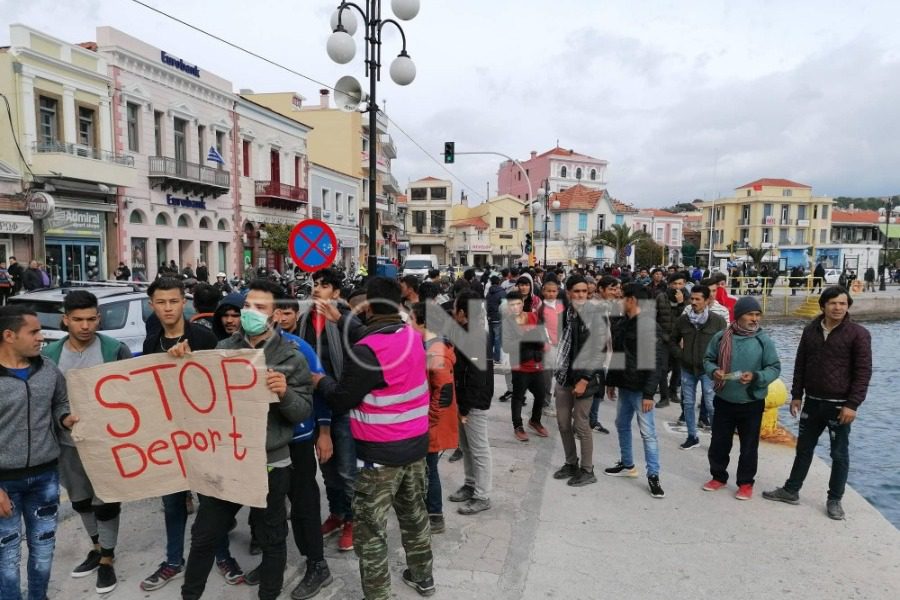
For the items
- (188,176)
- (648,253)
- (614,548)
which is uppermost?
(188,176)

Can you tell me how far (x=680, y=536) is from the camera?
4.45m

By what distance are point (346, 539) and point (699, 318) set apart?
4.83m

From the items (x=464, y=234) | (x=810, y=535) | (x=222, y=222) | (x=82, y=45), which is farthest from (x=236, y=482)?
(x=464, y=234)

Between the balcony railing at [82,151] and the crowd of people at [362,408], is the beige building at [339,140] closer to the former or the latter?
the balcony railing at [82,151]

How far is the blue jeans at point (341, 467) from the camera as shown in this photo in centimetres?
414

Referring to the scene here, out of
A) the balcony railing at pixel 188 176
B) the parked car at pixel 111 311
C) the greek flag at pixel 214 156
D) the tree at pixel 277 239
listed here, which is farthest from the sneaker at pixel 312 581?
the tree at pixel 277 239

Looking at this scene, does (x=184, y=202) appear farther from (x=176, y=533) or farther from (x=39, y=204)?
(x=176, y=533)

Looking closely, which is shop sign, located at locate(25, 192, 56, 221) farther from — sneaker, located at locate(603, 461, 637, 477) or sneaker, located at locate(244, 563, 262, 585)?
sneaker, located at locate(603, 461, 637, 477)

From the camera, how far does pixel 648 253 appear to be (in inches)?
2413

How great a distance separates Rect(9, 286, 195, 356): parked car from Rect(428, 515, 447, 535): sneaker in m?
4.22

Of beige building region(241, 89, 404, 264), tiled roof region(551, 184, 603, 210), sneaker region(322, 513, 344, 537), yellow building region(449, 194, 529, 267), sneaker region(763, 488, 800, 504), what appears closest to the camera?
sneaker region(322, 513, 344, 537)

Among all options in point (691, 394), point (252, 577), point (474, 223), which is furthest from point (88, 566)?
point (474, 223)

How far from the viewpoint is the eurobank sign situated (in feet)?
77.2

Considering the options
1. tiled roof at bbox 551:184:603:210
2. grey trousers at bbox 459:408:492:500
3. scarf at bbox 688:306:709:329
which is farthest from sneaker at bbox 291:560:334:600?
tiled roof at bbox 551:184:603:210
